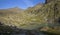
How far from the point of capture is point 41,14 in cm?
14450

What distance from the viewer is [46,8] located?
14250 cm

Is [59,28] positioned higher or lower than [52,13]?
lower

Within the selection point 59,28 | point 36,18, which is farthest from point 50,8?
point 59,28

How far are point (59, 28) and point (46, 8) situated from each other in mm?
60497

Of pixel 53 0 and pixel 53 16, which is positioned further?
pixel 53 0

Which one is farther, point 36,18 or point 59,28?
point 36,18

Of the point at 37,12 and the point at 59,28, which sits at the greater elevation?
the point at 37,12

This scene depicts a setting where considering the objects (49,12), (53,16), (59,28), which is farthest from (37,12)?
(59,28)

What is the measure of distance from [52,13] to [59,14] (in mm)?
8702

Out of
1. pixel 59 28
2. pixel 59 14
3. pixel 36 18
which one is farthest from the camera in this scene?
pixel 36 18

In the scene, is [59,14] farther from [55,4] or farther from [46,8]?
[46,8]

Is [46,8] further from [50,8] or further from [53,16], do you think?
[53,16]

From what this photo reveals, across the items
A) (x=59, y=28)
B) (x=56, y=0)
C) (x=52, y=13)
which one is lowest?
(x=59, y=28)

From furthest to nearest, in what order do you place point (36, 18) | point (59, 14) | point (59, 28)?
1. point (36, 18)
2. point (59, 14)
3. point (59, 28)
